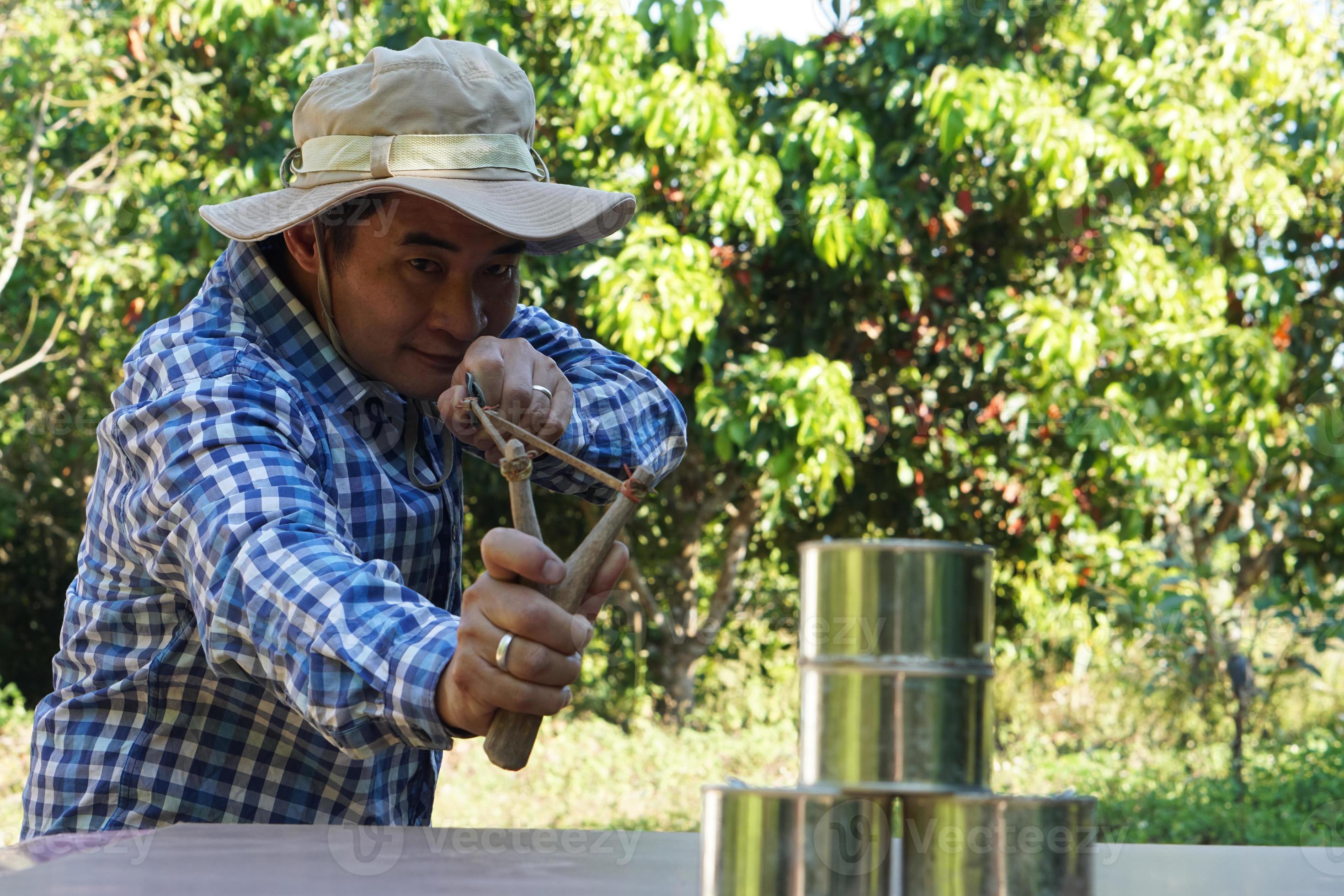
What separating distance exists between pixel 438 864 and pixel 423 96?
3.23 feet

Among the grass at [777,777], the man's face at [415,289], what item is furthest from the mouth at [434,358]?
the grass at [777,777]

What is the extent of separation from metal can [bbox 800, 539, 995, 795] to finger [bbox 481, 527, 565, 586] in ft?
0.72

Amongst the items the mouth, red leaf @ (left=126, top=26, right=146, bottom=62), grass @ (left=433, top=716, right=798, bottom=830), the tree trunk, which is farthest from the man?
red leaf @ (left=126, top=26, right=146, bottom=62)

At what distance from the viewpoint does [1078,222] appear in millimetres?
5930

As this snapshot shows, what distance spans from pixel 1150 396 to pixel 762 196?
1898 millimetres

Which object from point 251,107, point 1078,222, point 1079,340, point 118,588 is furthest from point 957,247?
point 118,588

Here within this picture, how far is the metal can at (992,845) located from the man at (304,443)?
54 cm

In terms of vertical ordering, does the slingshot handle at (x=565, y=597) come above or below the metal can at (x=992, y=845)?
above

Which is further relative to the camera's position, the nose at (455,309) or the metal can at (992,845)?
the nose at (455,309)

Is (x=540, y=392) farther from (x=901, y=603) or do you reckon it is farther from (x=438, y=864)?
(x=901, y=603)

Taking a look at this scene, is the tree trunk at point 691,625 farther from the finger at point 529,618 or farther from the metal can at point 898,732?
the metal can at point 898,732

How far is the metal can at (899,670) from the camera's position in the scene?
95 centimetres

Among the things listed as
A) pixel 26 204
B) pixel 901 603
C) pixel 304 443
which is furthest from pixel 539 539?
pixel 26 204

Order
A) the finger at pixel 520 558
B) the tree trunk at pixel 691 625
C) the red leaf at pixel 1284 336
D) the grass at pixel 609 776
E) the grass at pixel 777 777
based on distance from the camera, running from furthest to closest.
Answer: the tree trunk at pixel 691 625 → the red leaf at pixel 1284 336 → the grass at pixel 609 776 → the grass at pixel 777 777 → the finger at pixel 520 558
